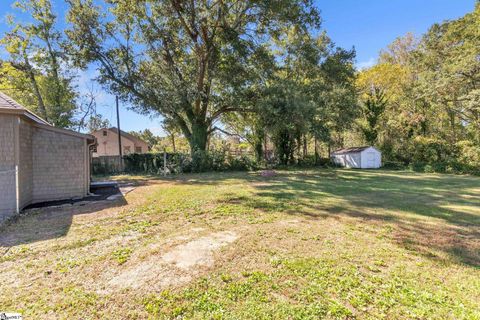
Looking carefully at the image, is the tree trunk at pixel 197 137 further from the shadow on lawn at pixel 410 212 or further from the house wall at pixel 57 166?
the shadow on lawn at pixel 410 212

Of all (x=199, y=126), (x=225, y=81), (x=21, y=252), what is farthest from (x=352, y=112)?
(x=21, y=252)

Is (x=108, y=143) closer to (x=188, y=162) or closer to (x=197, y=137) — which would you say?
(x=197, y=137)

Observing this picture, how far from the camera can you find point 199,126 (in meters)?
17.6

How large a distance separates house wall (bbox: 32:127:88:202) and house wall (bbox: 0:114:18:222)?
158 centimetres

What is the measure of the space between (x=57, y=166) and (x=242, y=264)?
741 cm

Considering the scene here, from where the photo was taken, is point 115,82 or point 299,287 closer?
point 299,287

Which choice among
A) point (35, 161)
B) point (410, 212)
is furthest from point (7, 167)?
point (410, 212)

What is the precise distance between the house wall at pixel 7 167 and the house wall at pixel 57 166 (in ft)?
5.18

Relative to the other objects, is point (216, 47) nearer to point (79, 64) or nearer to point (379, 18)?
point (79, 64)

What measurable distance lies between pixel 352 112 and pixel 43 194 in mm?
19552

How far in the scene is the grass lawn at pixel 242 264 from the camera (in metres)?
2.28

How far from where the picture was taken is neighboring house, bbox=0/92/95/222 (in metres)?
5.70

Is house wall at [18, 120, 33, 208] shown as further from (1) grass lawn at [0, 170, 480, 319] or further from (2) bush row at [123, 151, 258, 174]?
(2) bush row at [123, 151, 258, 174]

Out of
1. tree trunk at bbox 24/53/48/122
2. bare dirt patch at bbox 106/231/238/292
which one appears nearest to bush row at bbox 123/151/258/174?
tree trunk at bbox 24/53/48/122
